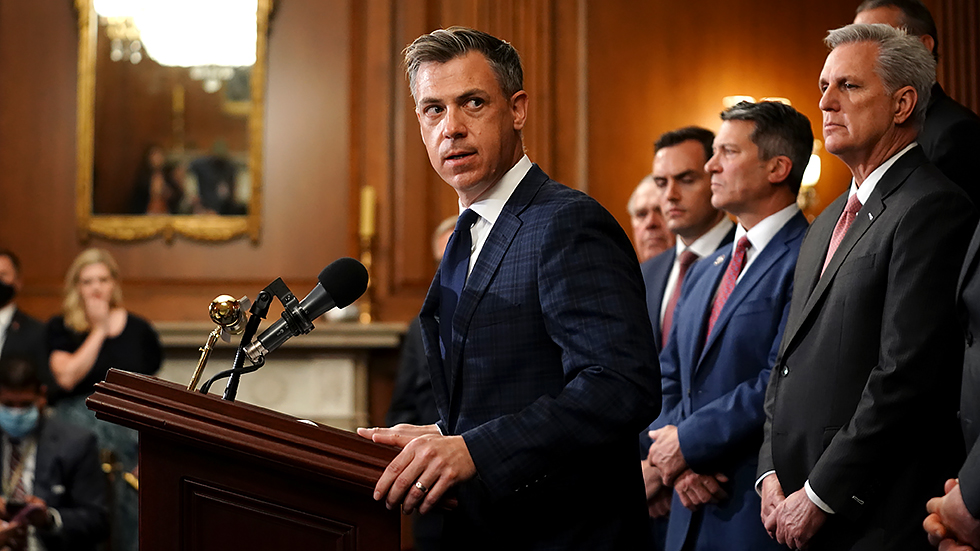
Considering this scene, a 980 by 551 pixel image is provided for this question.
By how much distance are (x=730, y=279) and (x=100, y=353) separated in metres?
3.55

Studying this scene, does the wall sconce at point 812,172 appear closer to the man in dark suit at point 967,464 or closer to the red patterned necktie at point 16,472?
the man in dark suit at point 967,464

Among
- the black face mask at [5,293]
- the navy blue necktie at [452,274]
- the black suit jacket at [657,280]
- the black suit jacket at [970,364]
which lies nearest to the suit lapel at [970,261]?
the black suit jacket at [970,364]

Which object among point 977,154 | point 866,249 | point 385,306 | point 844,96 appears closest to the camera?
point 866,249

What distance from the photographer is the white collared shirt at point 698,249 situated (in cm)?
359

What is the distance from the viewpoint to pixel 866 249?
229 cm

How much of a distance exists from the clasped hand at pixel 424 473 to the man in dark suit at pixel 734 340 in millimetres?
1378

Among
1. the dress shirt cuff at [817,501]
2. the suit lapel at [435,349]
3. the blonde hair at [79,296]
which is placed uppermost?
the suit lapel at [435,349]

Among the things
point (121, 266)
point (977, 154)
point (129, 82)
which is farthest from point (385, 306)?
point (977, 154)

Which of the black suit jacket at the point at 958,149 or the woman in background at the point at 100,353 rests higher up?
the black suit jacket at the point at 958,149

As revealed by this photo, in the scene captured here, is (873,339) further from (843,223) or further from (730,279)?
(730,279)

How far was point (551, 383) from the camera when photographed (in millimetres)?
1670

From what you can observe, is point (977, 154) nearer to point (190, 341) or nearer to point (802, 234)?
point (802, 234)

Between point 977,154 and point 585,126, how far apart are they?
408cm

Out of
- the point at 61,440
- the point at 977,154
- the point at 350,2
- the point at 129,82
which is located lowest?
the point at 61,440
